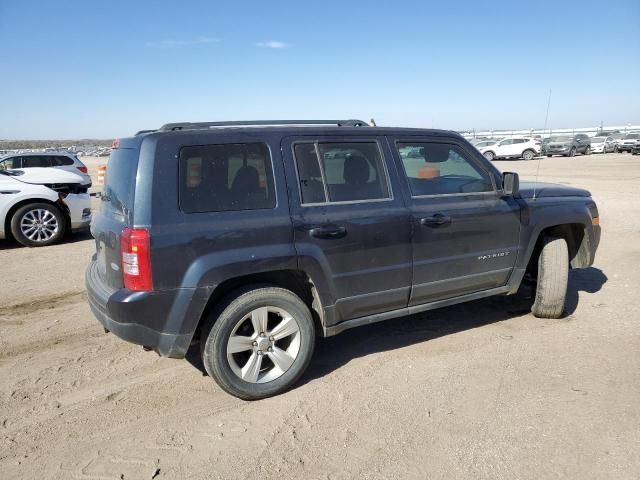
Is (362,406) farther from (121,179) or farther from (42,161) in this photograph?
(42,161)

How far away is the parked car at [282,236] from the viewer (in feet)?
10.2

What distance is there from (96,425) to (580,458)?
285cm

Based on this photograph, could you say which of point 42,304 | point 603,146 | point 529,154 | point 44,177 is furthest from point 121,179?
point 603,146

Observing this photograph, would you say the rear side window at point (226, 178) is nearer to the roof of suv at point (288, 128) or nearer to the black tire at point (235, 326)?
the roof of suv at point (288, 128)

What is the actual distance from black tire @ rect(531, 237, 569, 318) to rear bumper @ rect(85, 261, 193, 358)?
10.8 ft

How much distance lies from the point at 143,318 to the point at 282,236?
39.6 inches

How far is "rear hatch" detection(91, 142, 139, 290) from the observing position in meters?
3.16

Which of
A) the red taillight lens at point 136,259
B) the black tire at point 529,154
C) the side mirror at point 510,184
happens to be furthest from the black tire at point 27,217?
the black tire at point 529,154

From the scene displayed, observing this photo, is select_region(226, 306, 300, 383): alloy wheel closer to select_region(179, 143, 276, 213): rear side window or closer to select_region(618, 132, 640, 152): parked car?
select_region(179, 143, 276, 213): rear side window

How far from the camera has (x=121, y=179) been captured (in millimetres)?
3342

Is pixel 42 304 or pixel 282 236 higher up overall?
pixel 282 236

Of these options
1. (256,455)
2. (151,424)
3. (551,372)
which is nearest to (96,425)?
(151,424)

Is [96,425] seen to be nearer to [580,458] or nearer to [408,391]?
[408,391]

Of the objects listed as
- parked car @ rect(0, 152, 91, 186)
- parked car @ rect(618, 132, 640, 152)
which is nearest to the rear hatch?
parked car @ rect(0, 152, 91, 186)
